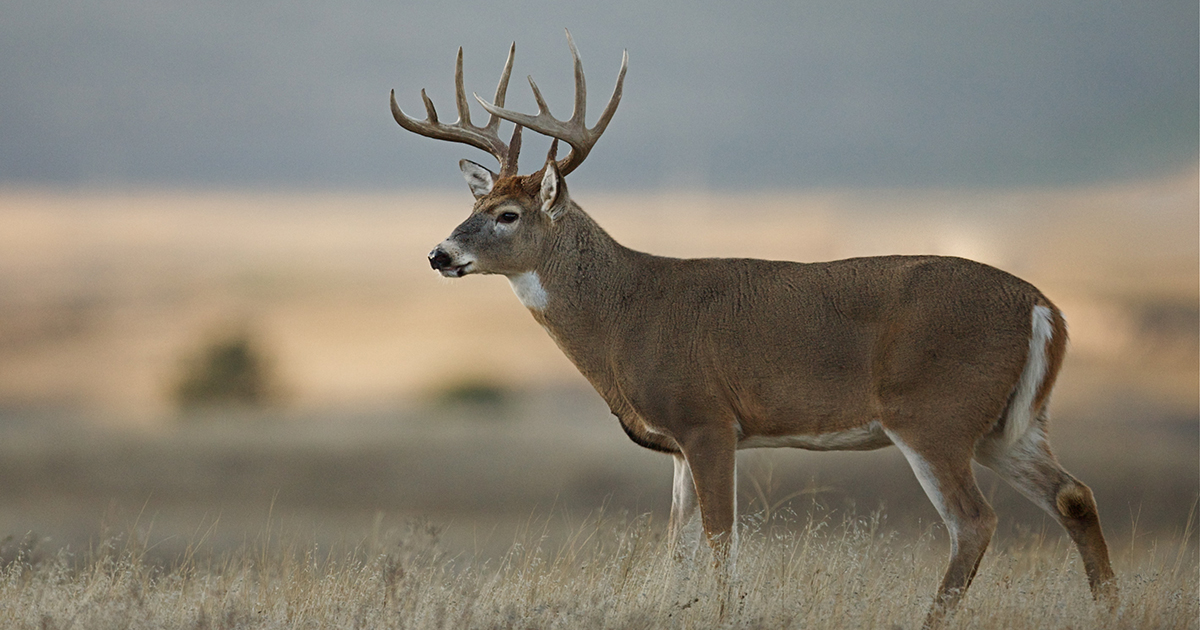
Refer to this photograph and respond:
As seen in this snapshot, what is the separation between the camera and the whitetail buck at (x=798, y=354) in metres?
7.67

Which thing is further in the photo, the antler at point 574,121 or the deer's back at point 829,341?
the antler at point 574,121

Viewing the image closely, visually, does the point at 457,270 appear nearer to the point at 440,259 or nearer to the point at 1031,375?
the point at 440,259

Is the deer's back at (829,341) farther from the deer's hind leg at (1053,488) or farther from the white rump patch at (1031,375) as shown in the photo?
the deer's hind leg at (1053,488)

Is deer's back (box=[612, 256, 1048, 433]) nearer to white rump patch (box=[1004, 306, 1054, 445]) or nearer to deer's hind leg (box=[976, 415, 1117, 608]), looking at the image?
white rump patch (box=[1004, 306, 1054, 445])

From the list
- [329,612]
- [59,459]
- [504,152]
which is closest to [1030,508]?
[504,152]

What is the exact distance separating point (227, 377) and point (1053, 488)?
174ft

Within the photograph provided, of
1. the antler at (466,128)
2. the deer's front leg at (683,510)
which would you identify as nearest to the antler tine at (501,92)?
the antler at (466,128)

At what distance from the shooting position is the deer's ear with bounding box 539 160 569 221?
27.8 ft

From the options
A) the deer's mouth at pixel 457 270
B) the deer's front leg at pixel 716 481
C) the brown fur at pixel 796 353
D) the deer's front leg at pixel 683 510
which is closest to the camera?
the brown fur at pixel 796 353

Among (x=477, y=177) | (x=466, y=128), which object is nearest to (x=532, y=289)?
(x=477, y=177)

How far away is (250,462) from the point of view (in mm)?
38094

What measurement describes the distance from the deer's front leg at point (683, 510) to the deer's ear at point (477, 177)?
2.44 metres

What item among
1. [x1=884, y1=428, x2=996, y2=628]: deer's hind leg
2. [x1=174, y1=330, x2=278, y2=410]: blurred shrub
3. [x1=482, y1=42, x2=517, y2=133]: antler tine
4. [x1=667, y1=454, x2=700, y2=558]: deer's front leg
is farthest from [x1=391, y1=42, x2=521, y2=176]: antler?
[x1=174, y1=330, x2=278, y2=410]: blurred shrub

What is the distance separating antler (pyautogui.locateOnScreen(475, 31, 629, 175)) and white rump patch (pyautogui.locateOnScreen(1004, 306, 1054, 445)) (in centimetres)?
343
